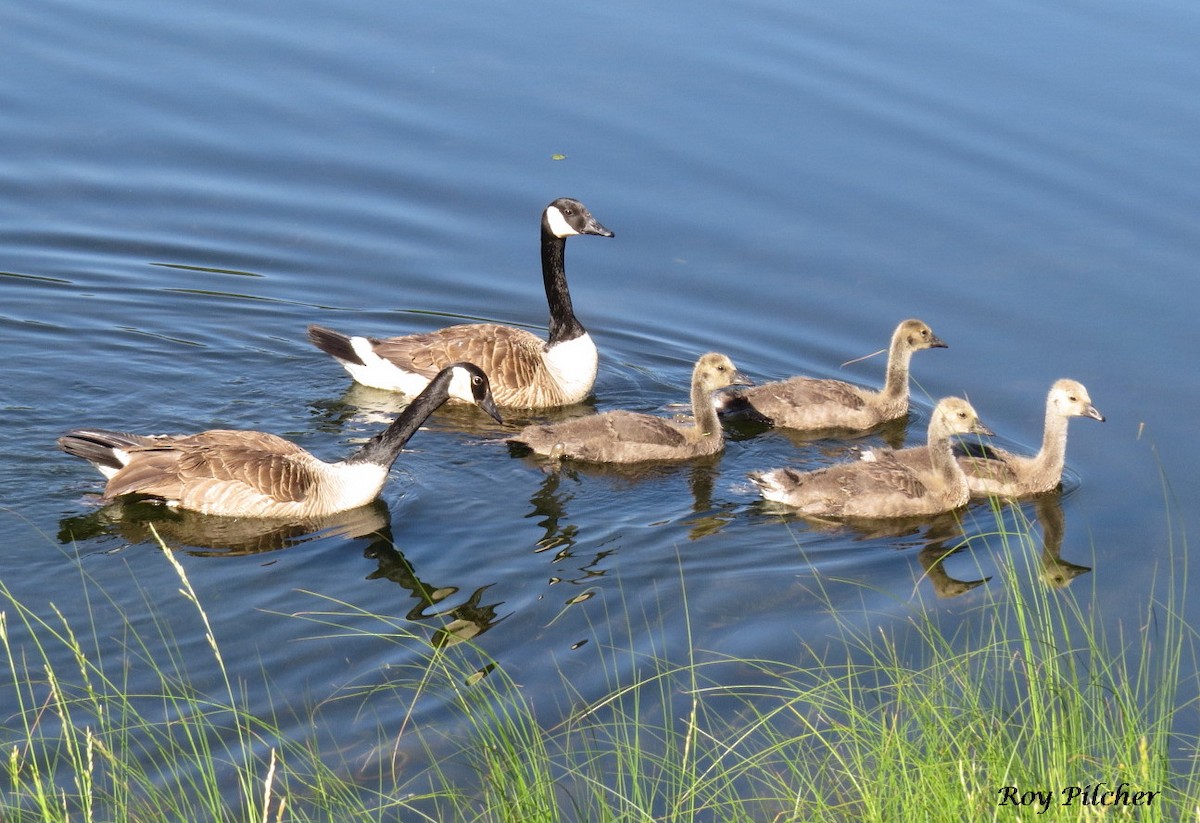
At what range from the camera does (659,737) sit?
7.77 metres

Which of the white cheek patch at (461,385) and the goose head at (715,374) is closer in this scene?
the white cheek patch at (461,385)

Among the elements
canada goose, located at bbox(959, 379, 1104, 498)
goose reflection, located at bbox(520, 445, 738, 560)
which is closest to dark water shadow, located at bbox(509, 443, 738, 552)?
goose reflection, located at bbox(520, 445, 738, 560)

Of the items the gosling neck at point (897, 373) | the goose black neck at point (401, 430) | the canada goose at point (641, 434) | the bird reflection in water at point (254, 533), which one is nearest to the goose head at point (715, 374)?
the canada goose at point (641, 434)

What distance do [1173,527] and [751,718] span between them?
4.40 metres

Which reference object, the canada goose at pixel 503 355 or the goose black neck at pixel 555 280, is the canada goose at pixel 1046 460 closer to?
the canada goose at pixel 503 355

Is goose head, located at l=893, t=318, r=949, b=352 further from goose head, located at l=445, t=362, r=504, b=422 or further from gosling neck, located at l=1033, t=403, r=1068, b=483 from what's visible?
goose head, located at l=445, t=362, r=504, b=422

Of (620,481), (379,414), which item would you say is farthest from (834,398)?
(379,414)

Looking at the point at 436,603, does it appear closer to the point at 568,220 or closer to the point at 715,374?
the point at 715,374

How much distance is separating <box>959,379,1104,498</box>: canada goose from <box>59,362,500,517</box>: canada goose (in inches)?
178

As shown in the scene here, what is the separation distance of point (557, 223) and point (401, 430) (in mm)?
3274

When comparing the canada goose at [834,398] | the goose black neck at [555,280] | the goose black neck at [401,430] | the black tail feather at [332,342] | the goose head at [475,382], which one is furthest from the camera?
the goose black neck at [555,280]

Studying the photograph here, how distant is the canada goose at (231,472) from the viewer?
1058 centimetres

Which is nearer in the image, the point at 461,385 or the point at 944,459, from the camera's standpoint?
the point at 944,459

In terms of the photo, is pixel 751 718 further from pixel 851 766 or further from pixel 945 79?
pixel 945 79
